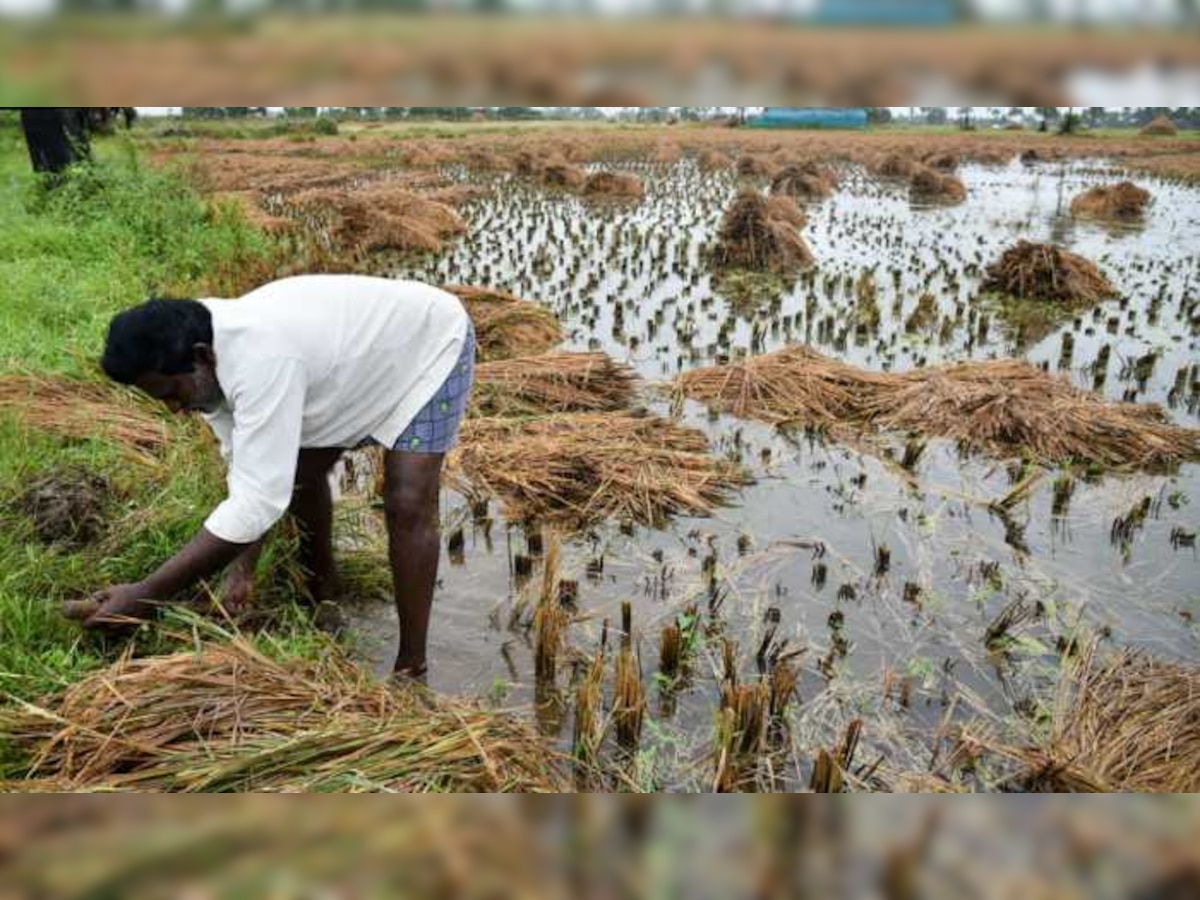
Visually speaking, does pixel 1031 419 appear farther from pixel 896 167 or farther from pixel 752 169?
pixel 896 167

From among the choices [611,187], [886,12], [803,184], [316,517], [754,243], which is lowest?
[316,517]

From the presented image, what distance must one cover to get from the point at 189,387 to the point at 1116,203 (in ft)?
64.9

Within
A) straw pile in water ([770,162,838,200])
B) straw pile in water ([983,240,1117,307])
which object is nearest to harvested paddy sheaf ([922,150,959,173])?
straw pile in water ([770,162,838,200])

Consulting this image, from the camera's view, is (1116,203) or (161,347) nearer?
(161,347)

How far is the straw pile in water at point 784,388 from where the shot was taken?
6.41 metres

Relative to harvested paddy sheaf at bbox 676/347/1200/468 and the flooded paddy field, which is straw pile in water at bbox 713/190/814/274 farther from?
harvested paddy sheaf at bbox 676/347/1200/468

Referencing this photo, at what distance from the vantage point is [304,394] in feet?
8.66

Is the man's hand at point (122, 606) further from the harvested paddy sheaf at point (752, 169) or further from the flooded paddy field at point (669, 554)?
the harvested paddy sheaf at point (752, 169)

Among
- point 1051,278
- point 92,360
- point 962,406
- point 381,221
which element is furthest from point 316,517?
point 381,221

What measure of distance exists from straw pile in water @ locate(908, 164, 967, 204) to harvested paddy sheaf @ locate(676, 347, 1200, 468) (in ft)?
54.9

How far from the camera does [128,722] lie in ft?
7.89

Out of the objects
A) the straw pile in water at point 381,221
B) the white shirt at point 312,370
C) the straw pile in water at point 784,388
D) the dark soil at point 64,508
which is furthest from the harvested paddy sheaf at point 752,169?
the white shirt at point 312,370

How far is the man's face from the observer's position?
98.8 inches

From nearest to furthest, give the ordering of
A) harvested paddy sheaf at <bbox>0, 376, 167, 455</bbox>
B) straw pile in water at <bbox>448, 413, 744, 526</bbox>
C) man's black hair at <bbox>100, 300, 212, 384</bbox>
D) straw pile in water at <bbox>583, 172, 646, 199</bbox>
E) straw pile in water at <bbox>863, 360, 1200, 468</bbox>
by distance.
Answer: man's black hair at <bbox>100, 300, 212, 384</bbox> → harvested paddy sheaf at <bbox>0, 376, 167, 455</bbox> → straw pile in water at <bbox>448, 413, 744, 526</bbox> → straw pile in water at <bbox>863, 360, 1200, 468</bbox> → straw pile in water at <bbox>583, 172, 646, 199</bbox>
